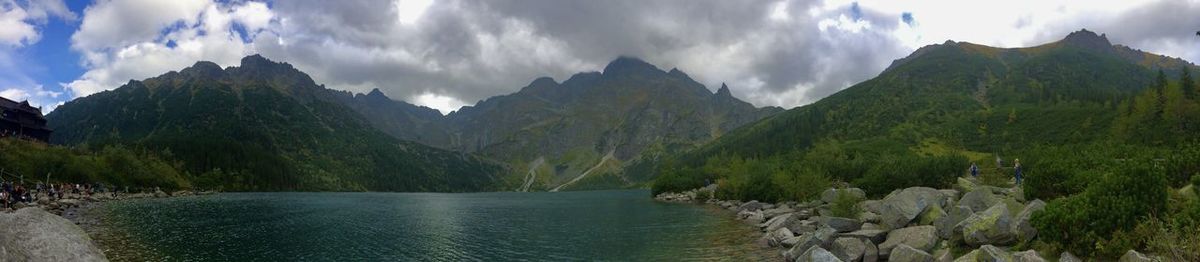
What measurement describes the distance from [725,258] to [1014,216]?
1876 cm

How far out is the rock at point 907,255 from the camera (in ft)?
110

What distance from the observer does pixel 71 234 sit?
112ft

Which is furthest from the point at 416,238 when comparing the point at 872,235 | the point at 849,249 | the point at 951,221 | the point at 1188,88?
the point at 1188,88

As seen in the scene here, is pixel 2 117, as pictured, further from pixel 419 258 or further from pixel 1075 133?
pixel 1075 133

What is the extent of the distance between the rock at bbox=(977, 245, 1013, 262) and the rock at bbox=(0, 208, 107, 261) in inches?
1759

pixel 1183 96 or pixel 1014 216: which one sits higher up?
pixel 1183 96

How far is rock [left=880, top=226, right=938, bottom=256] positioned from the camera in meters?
37.8

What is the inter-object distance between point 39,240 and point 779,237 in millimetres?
48061

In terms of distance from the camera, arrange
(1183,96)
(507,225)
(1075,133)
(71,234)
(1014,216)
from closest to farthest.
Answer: (71,234), (1014,216), (507,225), (1183,96), (1075,133)

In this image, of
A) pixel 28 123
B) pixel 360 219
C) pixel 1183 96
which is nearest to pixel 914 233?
pixel 360 219

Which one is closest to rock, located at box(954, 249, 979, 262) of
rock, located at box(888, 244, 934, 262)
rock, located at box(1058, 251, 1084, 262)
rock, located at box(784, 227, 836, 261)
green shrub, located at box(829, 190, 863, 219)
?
rock, located at box(888, 244, 934, 262)

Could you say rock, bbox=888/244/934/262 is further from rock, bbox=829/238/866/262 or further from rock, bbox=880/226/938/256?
rock, bbox=829/238/866/262

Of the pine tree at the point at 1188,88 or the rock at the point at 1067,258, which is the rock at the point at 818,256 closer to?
the rock at the point at 1067,258

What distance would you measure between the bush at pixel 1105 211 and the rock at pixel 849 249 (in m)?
10.4
